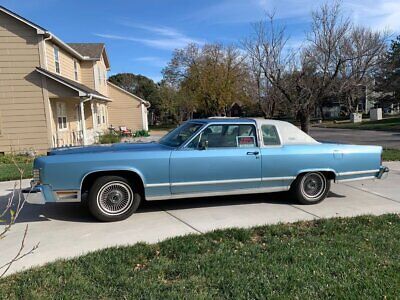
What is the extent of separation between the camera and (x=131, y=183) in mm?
5754

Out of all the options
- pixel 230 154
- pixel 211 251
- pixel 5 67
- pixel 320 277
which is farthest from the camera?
pixel 5 67

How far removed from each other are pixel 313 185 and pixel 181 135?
2545mm

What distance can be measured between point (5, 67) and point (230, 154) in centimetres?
1298

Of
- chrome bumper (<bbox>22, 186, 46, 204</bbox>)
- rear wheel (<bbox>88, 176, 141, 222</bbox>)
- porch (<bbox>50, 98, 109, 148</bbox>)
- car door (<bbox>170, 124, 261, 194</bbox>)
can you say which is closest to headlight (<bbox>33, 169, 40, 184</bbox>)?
chrome bumper (<bbox>22, 186, 46, 204</bbox>)

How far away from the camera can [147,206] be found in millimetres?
6480

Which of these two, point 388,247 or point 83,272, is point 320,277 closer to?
point 388,247

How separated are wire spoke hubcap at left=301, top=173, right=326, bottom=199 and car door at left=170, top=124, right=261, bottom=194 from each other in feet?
3.08

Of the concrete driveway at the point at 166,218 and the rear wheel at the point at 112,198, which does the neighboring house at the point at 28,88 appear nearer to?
the concrete driveway at the point at 166,218

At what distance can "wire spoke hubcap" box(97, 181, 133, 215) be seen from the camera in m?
5.57

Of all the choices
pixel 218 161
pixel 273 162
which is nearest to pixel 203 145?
pixel 218 161

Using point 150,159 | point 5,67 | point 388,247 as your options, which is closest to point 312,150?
point 388,247

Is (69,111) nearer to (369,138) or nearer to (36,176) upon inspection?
(36,176)

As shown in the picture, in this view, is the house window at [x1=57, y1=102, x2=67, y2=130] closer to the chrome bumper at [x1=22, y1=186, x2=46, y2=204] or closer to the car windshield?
the car windshield

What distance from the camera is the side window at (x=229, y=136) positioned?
6066 millimetres
